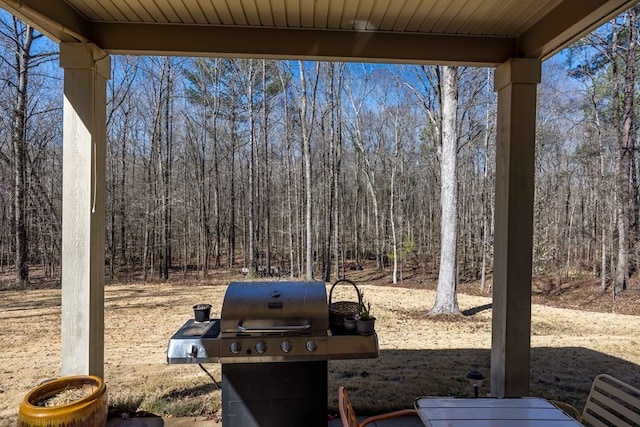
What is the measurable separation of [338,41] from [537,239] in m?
11.0

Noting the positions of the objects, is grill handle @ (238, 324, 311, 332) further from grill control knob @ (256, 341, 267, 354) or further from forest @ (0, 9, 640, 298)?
forest @ (0, 9, 640, 298)

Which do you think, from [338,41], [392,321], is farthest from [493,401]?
[392,321]

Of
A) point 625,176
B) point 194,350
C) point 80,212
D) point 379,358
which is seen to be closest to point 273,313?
point 194,350

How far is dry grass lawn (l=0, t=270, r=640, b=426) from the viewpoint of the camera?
307cm

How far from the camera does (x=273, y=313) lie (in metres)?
2.07

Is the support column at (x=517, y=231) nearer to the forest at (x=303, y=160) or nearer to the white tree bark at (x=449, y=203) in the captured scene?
the white tree bark at (x=449, y=203)

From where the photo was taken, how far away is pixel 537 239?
1124cm

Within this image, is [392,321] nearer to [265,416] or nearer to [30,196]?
[265,416]

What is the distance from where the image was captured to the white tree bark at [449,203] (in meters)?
6.52

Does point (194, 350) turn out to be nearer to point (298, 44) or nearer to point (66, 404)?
point (66, 404)

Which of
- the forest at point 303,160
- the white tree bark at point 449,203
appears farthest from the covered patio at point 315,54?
the forest at point 303,160

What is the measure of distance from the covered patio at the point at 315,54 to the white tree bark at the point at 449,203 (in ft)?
13.6

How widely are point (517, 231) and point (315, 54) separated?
1.72m

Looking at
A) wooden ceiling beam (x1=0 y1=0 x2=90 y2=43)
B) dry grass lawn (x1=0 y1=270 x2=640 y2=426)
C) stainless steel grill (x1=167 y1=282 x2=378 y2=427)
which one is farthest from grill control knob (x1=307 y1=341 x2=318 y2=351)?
wooden ceiling beam (x1=0 y1=0 x2=90 y2=43)
